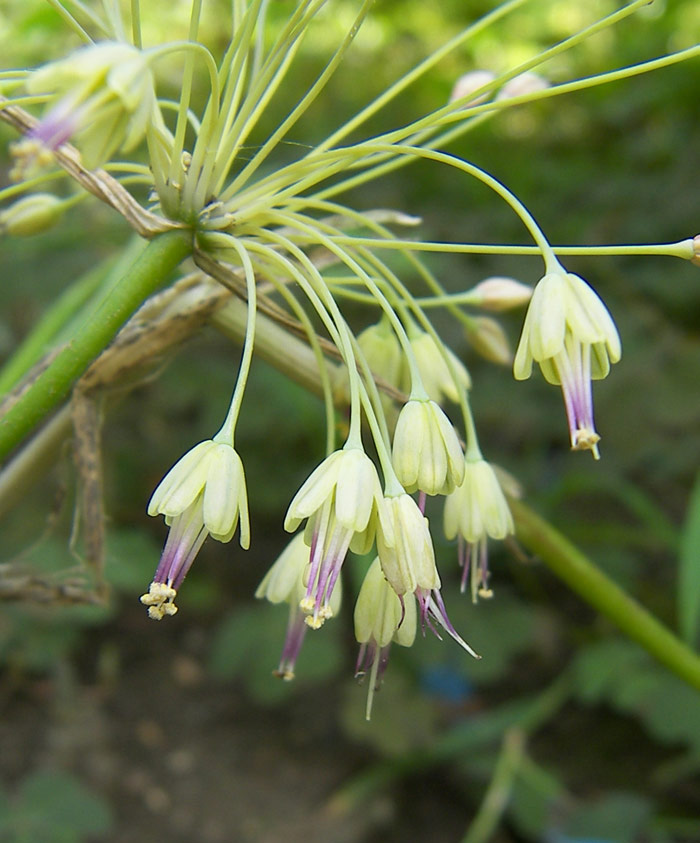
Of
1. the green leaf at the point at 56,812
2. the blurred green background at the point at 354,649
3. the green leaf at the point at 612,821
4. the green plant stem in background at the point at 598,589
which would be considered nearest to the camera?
the green plant stem in background at the point at 598,589

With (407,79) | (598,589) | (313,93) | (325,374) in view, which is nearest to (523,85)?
(407,79)

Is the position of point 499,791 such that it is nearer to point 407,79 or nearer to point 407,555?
point 407,555

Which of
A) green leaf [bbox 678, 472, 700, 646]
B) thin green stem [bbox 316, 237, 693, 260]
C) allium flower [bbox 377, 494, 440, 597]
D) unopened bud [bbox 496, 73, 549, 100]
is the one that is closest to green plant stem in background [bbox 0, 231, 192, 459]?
thin green stem [bbox 316, 237, 693, 260]

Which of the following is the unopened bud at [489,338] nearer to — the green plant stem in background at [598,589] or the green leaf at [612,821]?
the green plant stem in background at [598,589]

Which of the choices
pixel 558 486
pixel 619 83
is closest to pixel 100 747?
pixel 558 486

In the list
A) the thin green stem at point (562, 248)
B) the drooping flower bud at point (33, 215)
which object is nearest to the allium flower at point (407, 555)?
the thin green stem at point (562, 248)

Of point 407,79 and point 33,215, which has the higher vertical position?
point 407,79
